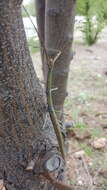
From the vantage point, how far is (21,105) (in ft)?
2.91

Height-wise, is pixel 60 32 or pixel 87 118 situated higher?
pixel 60 32

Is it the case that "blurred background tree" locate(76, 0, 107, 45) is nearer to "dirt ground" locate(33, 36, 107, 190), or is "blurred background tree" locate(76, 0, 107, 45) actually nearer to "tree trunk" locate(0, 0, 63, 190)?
"dirt ground" locate(33, 36, 107, 190)

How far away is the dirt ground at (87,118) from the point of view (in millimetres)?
1605

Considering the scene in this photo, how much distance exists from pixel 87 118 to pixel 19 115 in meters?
1.34

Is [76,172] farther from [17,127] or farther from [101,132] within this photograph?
[17,127]

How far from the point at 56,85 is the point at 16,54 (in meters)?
0.60

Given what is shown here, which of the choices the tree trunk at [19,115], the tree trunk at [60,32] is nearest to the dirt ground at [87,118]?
the tree trunk at [19,115]

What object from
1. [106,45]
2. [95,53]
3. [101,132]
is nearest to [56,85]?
[101,132]

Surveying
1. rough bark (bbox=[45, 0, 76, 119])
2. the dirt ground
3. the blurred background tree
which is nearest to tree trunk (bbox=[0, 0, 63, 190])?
the dirt ground

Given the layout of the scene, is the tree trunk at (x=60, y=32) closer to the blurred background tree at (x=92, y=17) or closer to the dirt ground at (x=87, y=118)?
the dirt ground at (x=87, y=118)

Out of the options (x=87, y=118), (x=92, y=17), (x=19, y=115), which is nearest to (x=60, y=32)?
(x=19, y=115)

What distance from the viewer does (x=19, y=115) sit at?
2.93 ft

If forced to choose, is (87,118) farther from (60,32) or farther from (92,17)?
(92,17)

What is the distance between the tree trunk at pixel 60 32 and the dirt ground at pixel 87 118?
1.65ft
